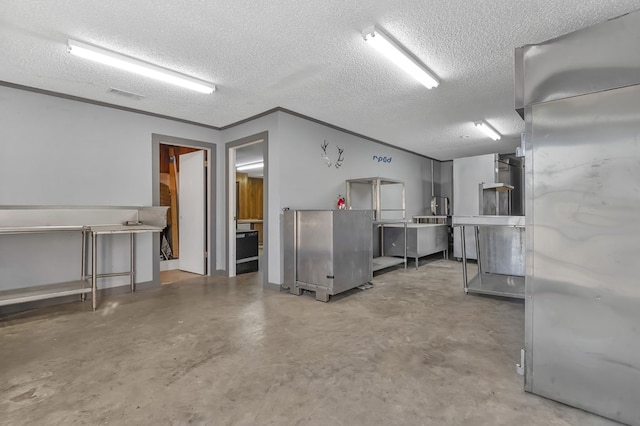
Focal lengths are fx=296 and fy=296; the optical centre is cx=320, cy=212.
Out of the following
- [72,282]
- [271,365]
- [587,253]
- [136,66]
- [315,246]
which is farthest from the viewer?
[315,246]

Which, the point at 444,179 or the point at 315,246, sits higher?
the point at 444,179

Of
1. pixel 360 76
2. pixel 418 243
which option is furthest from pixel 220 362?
pixel 418 243

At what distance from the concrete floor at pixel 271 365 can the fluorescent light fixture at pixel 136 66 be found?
2.51 meters

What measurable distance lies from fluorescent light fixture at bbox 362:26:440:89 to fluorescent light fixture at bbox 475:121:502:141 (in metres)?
2.23

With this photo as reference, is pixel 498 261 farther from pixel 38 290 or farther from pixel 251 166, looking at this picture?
pixel 251 166

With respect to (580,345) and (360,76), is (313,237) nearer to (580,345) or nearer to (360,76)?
(360,76)

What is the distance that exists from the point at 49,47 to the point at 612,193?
4.30 meters

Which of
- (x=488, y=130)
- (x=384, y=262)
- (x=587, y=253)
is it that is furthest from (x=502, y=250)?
(x=587, y=253)

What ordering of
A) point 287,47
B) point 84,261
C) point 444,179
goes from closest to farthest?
1. point 287,47
2. point 84,261
3. point 444,179

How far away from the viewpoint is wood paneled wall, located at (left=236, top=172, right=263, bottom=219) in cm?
960

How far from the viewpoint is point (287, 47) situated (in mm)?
2654

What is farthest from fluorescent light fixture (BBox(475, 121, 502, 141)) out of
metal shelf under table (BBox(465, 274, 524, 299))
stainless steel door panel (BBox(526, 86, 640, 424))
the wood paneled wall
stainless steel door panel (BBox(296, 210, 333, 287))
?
the wood paneled wall

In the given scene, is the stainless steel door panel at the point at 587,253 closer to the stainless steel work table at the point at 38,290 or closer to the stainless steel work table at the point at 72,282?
the stainless steel work table at the point at 72,282

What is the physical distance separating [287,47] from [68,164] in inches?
124
